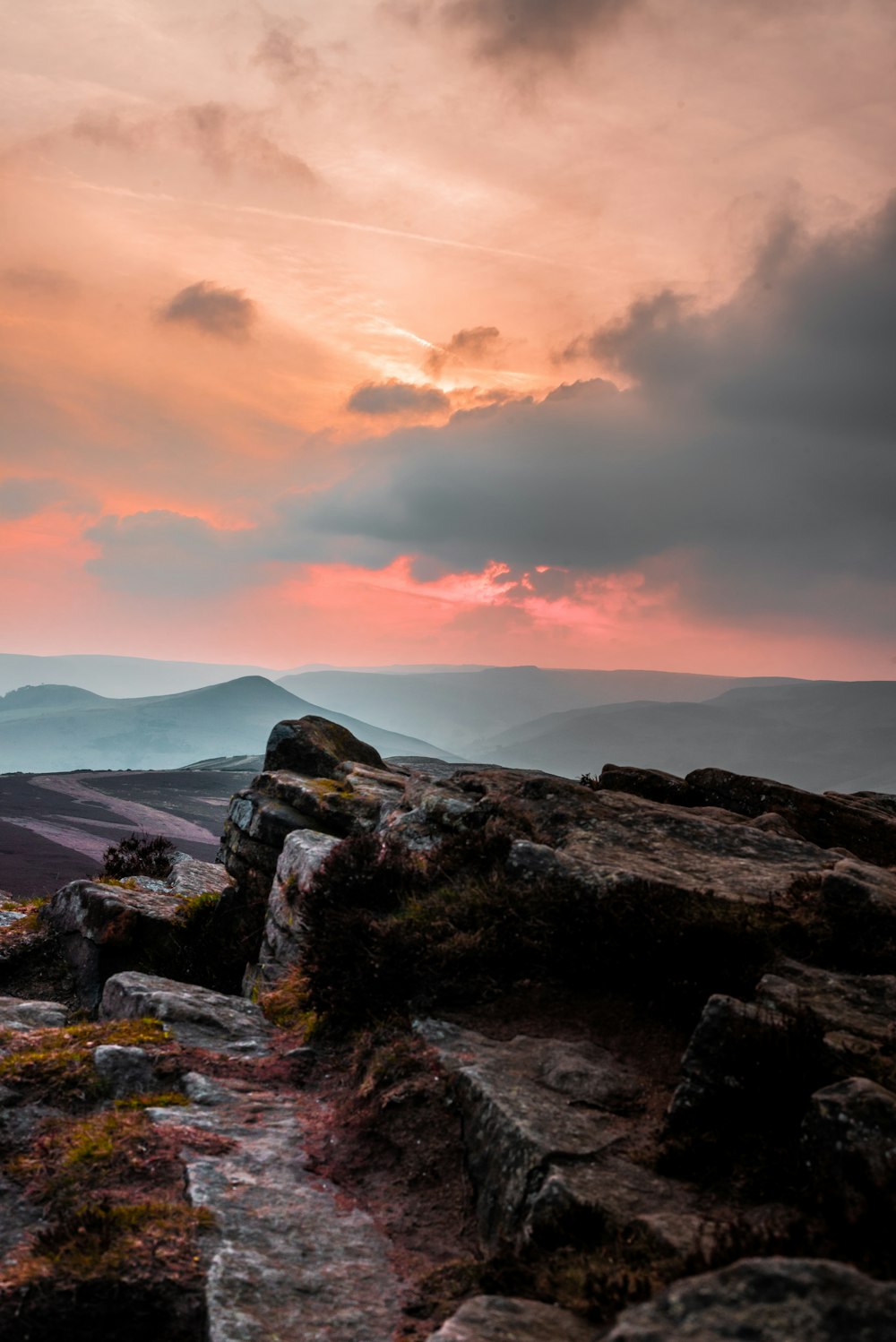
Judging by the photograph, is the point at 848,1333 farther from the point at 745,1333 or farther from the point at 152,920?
the point at 152,920

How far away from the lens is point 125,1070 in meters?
8.44

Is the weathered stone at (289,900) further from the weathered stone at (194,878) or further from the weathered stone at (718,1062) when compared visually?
the weathered stone at (718,1062)

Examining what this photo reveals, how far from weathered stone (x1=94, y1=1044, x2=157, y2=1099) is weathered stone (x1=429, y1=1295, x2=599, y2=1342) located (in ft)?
16.1

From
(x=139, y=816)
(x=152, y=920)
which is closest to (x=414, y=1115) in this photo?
(x=152, y=920)

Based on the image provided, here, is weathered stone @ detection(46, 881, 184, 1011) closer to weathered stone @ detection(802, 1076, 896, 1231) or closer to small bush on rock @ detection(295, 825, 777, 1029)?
small bush on rock @ detection(295, 825, 777, 1029)

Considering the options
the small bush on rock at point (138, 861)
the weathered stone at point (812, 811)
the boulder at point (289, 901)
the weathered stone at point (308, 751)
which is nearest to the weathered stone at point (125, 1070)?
the boulder at point (289, 901)

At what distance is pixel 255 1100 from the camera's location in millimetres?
8328

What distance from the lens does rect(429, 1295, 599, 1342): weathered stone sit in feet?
13.6

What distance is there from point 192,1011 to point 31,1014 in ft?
9.16

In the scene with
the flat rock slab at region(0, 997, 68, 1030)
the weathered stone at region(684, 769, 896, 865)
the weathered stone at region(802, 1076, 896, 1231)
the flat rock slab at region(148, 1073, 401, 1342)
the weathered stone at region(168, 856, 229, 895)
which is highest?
the weathered stone at region(684, 769, 896, 865)

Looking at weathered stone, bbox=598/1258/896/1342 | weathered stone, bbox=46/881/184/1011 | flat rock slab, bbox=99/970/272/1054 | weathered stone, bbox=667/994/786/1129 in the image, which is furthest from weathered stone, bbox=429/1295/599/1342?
weathered stone, bbox=46/881/184/1011

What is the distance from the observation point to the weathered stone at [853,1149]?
4.63 meters

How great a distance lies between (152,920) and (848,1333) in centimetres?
1411

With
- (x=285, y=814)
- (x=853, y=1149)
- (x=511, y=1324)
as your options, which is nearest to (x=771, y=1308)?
(x=511, y=1324)
